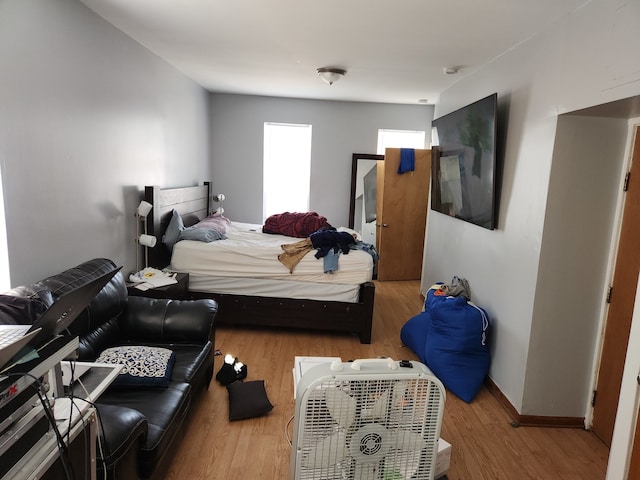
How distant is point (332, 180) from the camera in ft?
19.2

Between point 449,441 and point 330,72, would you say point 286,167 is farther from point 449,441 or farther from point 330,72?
point 449,441

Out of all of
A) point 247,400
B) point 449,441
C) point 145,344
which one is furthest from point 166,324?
point 449,441

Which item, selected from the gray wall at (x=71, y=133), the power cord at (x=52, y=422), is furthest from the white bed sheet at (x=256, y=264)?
the power cord at (x=52, y=422)

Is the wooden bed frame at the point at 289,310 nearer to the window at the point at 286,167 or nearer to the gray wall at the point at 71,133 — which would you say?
the gray wall at the point at 71,133

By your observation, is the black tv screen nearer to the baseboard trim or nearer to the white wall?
the white wall

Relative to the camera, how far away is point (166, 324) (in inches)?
97.3

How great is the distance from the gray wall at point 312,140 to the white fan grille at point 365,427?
462cm

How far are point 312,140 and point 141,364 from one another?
14.2 feet

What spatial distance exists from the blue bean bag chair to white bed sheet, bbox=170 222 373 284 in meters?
0.85

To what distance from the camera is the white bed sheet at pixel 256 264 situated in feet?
11.7

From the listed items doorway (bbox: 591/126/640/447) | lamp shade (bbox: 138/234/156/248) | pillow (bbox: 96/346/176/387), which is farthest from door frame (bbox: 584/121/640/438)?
lamp shade (bbox: 138/234/156/248)

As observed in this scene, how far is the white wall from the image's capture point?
2.15 meters

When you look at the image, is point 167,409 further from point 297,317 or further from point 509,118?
point 509,118

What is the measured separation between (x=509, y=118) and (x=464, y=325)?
1.51 m
